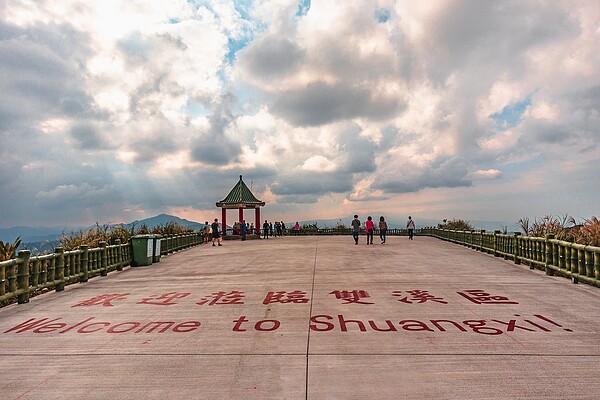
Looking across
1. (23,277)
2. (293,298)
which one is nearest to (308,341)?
(293,298)

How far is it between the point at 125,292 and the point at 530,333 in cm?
905

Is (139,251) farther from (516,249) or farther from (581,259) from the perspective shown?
(581,259)

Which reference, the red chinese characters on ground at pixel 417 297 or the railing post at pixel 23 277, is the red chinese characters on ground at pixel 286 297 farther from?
the railing post at pixel 23 277

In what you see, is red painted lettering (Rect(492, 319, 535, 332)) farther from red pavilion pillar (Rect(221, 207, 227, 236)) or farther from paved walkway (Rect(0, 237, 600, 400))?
red pavilion pillar (Rect(221, 207, 227, 236))

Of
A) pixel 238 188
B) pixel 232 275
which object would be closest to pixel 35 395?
pixel 232 275

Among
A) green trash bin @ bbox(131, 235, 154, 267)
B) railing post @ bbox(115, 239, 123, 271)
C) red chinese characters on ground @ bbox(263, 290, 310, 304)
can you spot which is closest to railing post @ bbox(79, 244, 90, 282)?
railing post @ bbox(115, 239, 123, 271)

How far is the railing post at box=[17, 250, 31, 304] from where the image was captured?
9.78 metres

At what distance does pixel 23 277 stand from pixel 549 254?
566 inches

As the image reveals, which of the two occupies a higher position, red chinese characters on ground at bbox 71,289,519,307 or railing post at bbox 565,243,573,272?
railing post at bbox 565,243,573,272

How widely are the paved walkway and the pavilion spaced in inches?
1137

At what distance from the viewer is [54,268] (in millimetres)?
11289

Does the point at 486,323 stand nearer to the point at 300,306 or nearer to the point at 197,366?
the point at 300,306

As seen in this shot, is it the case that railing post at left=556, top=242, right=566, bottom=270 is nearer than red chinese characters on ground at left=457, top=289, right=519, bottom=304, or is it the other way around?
red chinese characters on ground at left=457, top=289, right=519, bottom=304

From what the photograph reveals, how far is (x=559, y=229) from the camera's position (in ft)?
60.8
